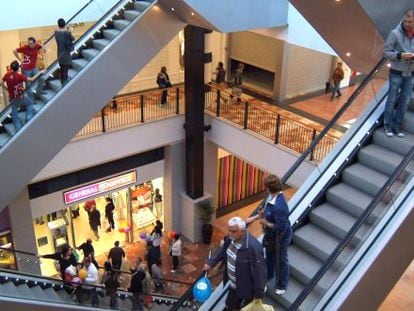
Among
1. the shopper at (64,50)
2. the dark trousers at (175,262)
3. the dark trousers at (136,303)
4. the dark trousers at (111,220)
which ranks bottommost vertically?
the dark trousers at (175,262)

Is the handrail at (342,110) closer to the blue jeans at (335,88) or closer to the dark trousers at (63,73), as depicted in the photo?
the dark trousers at (63,73)

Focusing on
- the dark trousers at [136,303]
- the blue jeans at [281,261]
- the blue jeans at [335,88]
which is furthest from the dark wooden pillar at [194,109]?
the blue jeans at [281,261]

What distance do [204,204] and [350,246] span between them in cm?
1217

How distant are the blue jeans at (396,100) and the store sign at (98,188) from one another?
1072cm

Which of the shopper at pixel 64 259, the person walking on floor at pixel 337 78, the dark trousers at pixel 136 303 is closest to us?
the dark trousers at pixel 136 303

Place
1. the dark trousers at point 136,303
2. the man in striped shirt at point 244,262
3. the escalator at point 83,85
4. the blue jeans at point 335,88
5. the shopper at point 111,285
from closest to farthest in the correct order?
the man in striped shirt at point 244,262, the escalator at point 83,85, the shopper at point 111,285, the dark trousers at point 136,303, the blue jeans at point 335,88

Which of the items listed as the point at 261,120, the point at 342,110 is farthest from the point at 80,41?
the point at 261,120

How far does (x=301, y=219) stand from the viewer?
21.1 feet

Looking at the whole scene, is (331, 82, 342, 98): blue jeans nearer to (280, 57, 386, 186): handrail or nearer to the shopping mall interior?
the shopping mall interior

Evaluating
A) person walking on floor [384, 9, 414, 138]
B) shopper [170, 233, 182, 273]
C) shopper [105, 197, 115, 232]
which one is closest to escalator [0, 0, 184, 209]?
person walking on floor [384, 9, 414, 138]

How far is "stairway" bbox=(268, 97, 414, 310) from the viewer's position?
5.53m

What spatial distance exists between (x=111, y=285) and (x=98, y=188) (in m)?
5.89

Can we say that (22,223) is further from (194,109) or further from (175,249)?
(194,109)

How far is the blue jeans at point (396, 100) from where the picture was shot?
6555 millimetres
